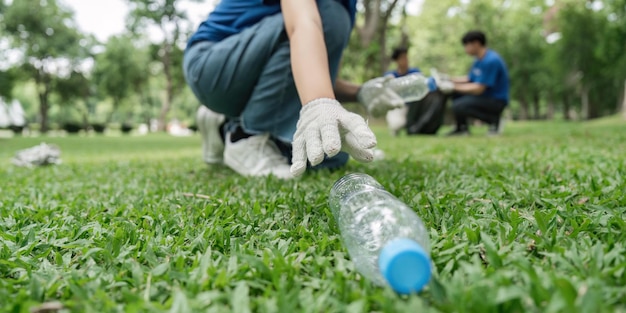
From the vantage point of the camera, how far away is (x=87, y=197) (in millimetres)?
1921

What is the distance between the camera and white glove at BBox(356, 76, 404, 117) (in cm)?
220

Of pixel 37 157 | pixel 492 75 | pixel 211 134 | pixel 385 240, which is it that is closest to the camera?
pixel 385 240

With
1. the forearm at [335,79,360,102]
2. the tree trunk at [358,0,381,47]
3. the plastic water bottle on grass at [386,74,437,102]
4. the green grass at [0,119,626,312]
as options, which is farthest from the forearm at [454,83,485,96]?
the tree trunk at [358,0,381,47]

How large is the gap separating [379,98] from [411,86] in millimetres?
707

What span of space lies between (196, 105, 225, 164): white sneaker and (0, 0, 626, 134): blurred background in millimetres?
9845

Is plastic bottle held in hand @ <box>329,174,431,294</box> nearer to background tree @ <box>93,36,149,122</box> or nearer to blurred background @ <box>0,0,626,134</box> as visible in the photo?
blurred background @ <box>0,0,626,134</box>

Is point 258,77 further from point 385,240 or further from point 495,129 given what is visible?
point 495,129

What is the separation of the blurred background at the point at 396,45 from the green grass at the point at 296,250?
1102 cm

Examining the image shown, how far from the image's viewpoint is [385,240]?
2.70 ft

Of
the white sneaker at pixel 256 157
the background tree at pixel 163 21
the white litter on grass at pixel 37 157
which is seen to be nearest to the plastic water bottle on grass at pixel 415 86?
the white sneaker at pixel 256 157

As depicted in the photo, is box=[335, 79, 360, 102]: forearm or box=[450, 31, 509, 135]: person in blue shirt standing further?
box=[450, 31, 509, 135]: person in blue shirt standing

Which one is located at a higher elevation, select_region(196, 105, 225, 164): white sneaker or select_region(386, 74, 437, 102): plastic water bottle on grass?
select_region(386, 74, 437, 102): plastic water bottle on grass

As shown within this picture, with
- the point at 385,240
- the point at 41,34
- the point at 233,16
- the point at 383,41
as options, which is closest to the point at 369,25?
the point at 383,41

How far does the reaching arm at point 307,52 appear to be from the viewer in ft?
4.36
